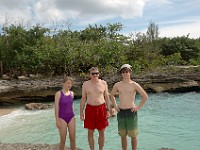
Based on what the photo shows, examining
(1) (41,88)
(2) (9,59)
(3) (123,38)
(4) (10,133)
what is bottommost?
(4) (10,133)

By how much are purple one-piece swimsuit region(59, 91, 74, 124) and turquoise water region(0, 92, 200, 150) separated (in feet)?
9.52

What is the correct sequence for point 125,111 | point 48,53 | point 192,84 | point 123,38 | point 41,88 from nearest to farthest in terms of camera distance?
point 125,111
point 41,88
point 192,84
point 48,53
point 123,38

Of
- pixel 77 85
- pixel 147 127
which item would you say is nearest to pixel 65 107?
pixel 147 127

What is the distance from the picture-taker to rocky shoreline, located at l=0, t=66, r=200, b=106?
56.6 ft

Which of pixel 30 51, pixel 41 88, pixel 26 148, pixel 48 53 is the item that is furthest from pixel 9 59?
pixel 26 148

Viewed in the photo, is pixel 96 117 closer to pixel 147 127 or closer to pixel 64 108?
pixel 64 108

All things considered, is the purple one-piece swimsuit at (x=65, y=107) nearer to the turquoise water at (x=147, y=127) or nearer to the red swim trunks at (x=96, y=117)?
the red swim trunks at (x=96, y=117)

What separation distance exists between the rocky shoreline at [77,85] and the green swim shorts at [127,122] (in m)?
12.5

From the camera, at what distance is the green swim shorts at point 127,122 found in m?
5.27

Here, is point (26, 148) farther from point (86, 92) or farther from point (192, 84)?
point (192, 84)

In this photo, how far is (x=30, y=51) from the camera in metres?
22.3

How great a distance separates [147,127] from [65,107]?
623cm

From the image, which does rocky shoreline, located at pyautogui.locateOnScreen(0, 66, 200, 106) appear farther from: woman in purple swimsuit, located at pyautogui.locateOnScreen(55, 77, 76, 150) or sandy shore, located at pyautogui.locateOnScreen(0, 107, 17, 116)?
woman in purple swimsuit, located at pyautogui.locateOnScreen(55, 77, 76, 150)

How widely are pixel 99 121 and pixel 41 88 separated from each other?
1256 centimetres
